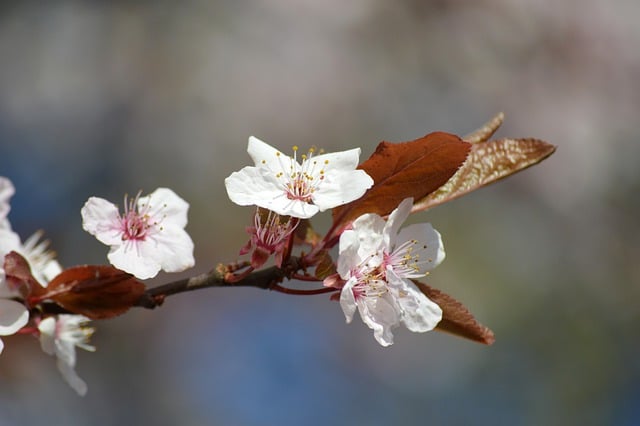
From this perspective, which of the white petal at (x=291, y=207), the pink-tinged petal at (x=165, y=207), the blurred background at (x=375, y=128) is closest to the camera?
the white petal at (x=291, y=207)

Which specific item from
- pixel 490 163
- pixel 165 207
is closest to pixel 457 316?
pixel 490 163

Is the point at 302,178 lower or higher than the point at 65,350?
higher

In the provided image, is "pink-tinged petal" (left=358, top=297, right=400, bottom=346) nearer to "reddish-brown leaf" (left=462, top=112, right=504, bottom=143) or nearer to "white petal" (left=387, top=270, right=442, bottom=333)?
"white petal" (left=387, top=270, right=442, bottom=333)

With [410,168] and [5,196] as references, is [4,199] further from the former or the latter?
[410,168]

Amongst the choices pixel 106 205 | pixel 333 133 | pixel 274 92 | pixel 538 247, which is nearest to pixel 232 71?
pixel 274 92

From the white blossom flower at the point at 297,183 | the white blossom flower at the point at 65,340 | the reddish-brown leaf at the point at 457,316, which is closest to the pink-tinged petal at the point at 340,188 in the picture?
the white blossom flower at the point at 297,183

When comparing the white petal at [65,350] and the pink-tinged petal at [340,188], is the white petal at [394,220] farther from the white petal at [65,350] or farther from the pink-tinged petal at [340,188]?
the white petal at [65,350]
